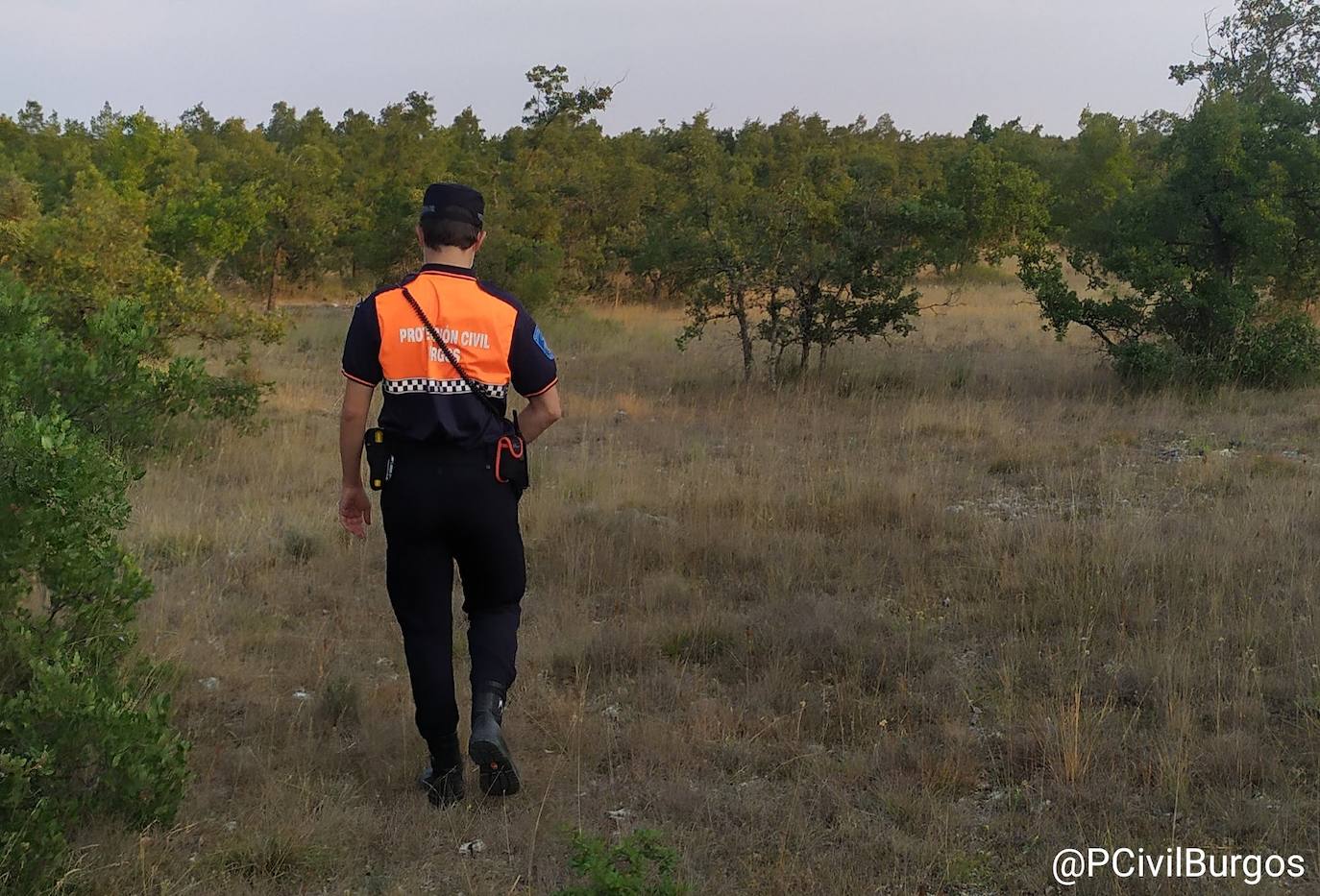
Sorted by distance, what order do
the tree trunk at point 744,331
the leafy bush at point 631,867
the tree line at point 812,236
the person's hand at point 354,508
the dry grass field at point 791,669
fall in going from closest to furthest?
the leafy bush at point 631,867 → the dry grass field at point 791,669 → the person's hand at point 354,508 → the tree line at point 812,236 → the tree trunk at point 744,331

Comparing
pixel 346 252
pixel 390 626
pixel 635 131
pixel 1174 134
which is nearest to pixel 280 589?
pixel 390 626

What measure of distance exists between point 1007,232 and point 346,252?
15.7 m

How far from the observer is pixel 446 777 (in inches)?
134

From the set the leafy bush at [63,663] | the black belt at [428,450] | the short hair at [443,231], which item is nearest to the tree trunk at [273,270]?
the leafy bush at [63,663]

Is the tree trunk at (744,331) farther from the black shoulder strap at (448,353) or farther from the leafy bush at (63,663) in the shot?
the leafy bush at (63,663)

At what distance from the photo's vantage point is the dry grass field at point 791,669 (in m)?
3.12

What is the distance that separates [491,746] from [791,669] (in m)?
1.54

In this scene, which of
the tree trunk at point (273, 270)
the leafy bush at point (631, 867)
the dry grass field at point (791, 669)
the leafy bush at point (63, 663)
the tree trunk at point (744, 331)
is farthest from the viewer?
the tree trunk at point (273, 270)

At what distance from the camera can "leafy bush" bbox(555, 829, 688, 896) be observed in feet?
8.36

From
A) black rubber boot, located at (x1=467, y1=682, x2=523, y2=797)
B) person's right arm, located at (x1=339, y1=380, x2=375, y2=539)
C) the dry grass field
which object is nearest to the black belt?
person's right arm, located at (x1=339, y1=380, x2=375, y2=539)

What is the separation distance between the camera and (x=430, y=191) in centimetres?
329

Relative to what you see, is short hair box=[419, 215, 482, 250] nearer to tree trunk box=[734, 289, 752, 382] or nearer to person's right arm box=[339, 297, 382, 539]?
person's right arm box=[339, 297, 382, 539]

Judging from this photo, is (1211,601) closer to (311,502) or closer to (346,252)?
(311,502)

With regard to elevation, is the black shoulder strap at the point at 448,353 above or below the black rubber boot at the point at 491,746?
above
